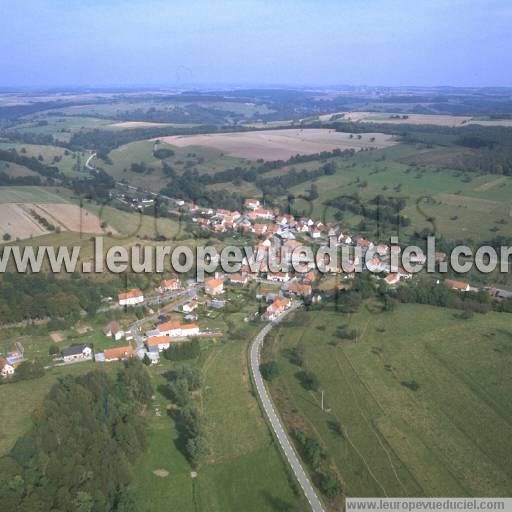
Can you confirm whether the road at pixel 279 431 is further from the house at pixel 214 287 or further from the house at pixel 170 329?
the house at pixel 214 287

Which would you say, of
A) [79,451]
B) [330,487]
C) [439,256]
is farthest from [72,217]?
[330,487]

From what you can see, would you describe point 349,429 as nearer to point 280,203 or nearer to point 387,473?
point 387,473

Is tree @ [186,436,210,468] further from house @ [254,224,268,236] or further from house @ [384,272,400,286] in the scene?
house @ [254,224,268,236]

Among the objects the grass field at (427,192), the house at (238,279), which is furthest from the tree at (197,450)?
the grass field at (427,192)

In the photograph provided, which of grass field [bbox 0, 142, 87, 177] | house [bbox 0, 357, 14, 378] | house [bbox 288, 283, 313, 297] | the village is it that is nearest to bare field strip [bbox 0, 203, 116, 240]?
the village

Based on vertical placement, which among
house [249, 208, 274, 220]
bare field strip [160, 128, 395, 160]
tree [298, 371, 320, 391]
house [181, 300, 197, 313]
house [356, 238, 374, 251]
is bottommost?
house [181, 300, 197, 313]

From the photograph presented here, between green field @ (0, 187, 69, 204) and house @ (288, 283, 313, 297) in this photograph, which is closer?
house @ (288, 283, 313, 297)
